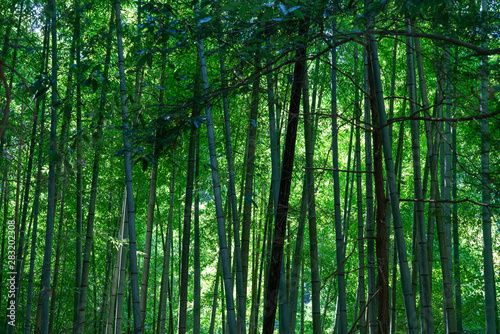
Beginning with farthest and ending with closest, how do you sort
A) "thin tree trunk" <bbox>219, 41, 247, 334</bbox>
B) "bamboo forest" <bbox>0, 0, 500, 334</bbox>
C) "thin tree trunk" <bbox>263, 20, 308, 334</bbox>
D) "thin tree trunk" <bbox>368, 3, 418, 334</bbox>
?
"thin tree trunk" <bbox>219, 41, 247, 334</bbox> → "thin tree trunk" <bbox>263, 20, 308, 334</bbox> → "thin tree trunk" <bbox>368, 3, 418, 334</bbox> → "bamboo forest" <bbox>0, 0, 500, 334</bbox>

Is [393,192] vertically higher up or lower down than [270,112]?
lower down

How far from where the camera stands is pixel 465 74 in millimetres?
2732

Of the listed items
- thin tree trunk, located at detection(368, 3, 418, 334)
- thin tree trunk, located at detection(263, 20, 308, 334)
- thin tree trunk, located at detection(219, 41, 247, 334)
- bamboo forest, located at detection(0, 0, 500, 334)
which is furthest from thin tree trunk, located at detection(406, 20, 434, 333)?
thin tree trunk, located at detection(219, 41, 247, 334)

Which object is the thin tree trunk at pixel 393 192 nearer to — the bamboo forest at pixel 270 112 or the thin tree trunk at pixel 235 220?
the bamboo forest at pixel 270 112

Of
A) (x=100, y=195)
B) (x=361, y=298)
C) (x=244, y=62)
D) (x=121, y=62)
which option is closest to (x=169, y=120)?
(x=244, y=62)

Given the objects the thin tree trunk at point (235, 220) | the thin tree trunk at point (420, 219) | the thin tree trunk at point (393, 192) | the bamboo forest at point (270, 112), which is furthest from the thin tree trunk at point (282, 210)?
the thin tree trunk at point (420, 219)

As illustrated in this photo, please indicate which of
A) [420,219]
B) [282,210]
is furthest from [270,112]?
[420,219]

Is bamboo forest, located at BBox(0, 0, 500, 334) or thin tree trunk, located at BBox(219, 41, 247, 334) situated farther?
thin tree trunk, located at BBox(219, 41, 247, 334)

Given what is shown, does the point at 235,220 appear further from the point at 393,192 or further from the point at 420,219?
the point at 393,192

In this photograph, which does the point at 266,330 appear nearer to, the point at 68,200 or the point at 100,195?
the point at 100,195

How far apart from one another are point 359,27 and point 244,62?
800 millimetres

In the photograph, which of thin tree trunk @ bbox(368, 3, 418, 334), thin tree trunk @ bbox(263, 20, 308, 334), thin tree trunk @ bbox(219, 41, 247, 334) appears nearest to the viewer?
thin tree trunk @ bbox(368, 3, 418, 334)

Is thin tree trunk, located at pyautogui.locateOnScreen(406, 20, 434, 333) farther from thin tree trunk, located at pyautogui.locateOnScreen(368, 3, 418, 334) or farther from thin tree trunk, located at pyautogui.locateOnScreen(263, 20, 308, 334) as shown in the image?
thin tree trunk, located at pyautogui.locateOnScreen(263, 20, 308, 334)

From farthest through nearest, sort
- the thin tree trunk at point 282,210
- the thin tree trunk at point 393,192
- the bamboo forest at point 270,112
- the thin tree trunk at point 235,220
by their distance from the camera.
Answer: the thin tree trunk at point 235,220 → the thin tree trunk at point 282,210 → the thin tree trunk at point 393,192 → the bamboo forest at point 270,112
